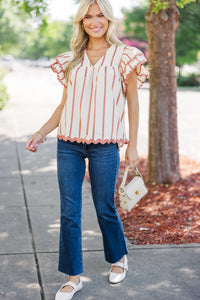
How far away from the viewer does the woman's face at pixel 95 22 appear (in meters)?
2.87

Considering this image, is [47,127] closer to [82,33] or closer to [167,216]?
[82,33]

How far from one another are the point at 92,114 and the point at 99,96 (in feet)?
0.41

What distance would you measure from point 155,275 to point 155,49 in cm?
314

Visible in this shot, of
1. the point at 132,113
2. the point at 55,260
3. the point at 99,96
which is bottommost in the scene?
the point at 55,260

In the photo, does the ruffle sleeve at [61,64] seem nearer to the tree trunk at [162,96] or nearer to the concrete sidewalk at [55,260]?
the concrete sidewalk at [55,260]

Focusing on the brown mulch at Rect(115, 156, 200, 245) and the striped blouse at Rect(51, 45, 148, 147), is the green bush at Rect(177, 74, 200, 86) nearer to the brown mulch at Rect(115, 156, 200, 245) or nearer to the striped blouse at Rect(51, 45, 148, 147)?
the brown mulch at Rect(115, 156, 200, 245)

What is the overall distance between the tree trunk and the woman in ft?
8.51

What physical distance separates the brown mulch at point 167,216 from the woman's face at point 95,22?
77.8 inches

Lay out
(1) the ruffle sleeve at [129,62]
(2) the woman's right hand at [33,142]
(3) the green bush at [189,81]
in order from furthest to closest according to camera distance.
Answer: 1. (3) the green bush at [189,81]
2. (2) the woman's right hand at [33,142]
3. (1) the ruffle sleeve at [129,62]

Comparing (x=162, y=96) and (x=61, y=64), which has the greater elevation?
(x=61, y=64)

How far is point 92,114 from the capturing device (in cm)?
284

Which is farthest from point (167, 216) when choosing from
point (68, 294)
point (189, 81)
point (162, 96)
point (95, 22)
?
point (189, 81)

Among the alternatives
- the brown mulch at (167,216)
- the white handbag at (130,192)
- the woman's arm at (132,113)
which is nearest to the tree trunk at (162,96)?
the brown mulch at (167,216)

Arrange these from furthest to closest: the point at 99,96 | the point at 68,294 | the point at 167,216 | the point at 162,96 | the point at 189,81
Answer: the point at 189,81 < the point at 162,96 < the point at 167,216 < the point at 68,294 < the point at 99,96
